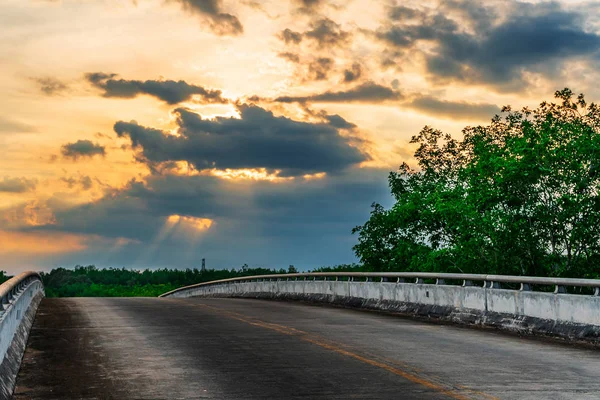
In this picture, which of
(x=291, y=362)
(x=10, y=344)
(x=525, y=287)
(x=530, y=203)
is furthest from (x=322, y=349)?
(x=530, y=203)

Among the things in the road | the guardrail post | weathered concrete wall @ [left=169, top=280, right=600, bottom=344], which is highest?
the guardrail post

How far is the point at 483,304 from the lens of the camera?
18.8m

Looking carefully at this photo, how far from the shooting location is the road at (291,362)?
9227 mm

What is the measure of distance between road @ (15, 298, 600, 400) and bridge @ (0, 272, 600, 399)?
0.02m

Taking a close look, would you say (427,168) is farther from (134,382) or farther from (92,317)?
(134,382)

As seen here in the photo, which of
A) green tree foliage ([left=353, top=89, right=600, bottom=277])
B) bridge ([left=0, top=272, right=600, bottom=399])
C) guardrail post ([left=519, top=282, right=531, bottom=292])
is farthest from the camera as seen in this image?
green tree foliage ([left=353, top=89, right=600, bottom=277])

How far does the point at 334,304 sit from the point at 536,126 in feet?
69.4

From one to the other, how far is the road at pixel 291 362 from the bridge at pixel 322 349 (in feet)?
0.08

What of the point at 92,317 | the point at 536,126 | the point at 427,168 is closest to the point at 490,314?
the point at 92,317

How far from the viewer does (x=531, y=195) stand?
137 feet

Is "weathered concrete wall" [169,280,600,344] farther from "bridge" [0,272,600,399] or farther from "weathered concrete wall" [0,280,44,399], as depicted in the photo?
"weathered concrete wall" [0,280,44,399]

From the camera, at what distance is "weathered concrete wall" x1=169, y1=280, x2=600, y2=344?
15.3m

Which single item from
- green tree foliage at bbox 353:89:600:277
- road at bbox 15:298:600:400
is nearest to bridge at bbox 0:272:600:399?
road at bbox 15:298:600:400

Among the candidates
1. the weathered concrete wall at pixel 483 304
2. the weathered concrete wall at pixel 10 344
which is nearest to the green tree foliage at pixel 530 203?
the weathered concrete wall at pixel 483 304
